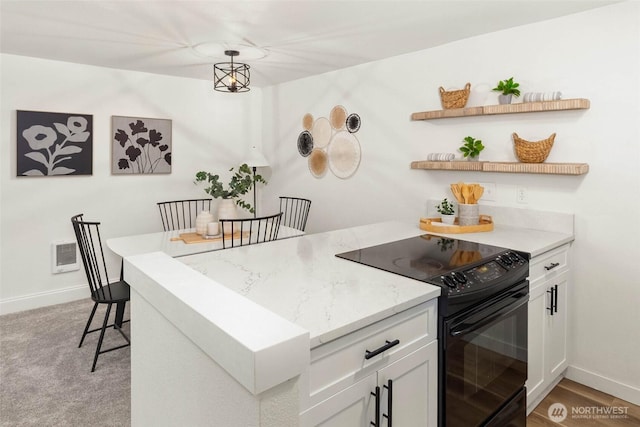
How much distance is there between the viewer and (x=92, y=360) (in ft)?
8.83

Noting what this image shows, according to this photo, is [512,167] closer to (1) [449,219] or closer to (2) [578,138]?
(2) [578,138]

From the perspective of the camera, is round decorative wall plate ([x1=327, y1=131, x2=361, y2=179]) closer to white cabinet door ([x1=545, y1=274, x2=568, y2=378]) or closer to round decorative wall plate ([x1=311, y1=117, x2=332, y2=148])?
round decorative wall plate ([x1=311, y1=117, x2=332, y2=148])

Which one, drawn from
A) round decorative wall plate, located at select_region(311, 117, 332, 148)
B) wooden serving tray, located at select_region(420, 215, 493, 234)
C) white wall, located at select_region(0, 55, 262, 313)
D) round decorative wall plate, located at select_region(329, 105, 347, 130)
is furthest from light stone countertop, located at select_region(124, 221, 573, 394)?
white wall, located at select_region(0, 55, 262, 313)

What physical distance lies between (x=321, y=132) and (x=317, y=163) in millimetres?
320

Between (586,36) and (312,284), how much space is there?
7.29 feet

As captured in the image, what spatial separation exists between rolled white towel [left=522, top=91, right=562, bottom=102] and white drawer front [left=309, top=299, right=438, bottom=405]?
5.62 ft

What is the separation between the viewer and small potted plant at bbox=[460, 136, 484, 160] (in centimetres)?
280

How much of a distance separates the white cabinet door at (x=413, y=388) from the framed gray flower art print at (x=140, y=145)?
3.65 m

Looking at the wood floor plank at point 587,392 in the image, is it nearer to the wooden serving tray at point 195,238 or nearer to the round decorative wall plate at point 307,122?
the wooden serving tray at point 195,238

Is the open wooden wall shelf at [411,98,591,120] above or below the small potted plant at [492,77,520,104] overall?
below

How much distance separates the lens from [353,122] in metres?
3.77

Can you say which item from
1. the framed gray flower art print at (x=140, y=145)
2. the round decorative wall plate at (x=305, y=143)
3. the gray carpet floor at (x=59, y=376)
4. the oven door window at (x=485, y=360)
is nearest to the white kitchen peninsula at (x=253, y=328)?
the oven door window at (x=485, y=360)

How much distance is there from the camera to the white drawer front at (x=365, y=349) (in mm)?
1057

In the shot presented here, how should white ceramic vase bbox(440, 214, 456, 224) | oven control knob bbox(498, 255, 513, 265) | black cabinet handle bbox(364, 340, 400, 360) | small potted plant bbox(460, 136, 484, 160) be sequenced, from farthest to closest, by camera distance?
small potted plant bbox(460, 136, 484, 160), white ceramic vase bbox(440, 214, 456, 224), oven control knob bbox(498, 255, 513, 265), black cabinet handle bbox(364, 340, 400, 360)
